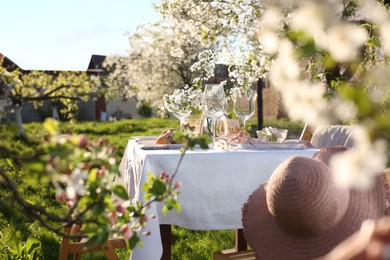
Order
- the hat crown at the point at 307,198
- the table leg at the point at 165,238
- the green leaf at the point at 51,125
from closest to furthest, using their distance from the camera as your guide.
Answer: the green leaf at the point at 51,125 → the hat crown at the point at 307,198 → the table leg at the point at 165,238

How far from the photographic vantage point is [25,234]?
5203mm

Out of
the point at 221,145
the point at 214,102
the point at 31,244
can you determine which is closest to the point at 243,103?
the point at 214,102

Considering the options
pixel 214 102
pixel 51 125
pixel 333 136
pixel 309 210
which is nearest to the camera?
pixel 51 125

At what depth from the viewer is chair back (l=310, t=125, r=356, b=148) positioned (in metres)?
4.15

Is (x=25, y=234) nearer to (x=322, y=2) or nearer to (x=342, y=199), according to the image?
(x=342, y=199)

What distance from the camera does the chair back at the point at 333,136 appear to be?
4.15 meters

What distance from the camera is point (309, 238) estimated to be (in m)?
2.31

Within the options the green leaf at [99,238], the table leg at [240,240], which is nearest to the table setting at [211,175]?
the table leg at [240,240]

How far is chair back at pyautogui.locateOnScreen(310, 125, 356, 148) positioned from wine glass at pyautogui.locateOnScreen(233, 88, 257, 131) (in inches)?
34.0

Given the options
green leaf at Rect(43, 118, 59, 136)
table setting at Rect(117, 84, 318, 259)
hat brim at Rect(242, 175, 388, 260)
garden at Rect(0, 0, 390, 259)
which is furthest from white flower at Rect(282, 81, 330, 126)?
table setting at Rect(117, 84, 318, 259)

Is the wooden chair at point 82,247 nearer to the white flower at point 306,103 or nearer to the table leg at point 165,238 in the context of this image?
the table leg at point 165,238

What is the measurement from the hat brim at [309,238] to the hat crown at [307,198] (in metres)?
0.04

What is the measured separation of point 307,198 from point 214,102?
4.53 feet

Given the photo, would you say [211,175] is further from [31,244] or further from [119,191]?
[31,244]
